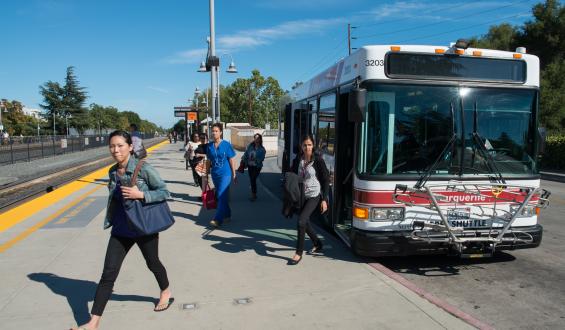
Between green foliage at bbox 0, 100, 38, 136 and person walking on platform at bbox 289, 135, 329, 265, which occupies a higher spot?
green foliage at bbox 0, 100, 38, 136

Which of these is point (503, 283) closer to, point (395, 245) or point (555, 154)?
point (395, 245)

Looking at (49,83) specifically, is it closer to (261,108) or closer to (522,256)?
(261,108)

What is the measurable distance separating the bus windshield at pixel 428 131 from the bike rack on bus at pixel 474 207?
8.9 inches

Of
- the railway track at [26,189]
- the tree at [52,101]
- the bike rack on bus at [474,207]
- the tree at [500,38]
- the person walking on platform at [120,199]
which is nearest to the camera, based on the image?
the person walking on platform at [120,199]

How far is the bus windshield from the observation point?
5148 mm

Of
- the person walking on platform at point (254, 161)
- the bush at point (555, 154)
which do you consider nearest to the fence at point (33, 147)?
the person walking on platform at point (254, 161)

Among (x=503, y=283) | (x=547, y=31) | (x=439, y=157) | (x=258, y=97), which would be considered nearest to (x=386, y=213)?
(x=439, y=157)

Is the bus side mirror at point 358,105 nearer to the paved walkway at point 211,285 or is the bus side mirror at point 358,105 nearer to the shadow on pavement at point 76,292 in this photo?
the paved walkway at point 211,285

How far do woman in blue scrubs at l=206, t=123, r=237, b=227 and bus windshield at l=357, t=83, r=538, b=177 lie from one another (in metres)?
2.90

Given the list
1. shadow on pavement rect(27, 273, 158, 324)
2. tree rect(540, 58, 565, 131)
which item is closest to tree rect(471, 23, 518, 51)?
tree rect(540, 58, 565, 131)

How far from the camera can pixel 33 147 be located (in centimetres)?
2902

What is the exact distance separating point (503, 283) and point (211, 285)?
346 cm

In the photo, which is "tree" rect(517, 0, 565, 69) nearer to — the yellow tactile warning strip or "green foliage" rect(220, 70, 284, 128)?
the yellow tactile warning strip

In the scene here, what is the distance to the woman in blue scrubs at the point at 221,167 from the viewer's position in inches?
289
